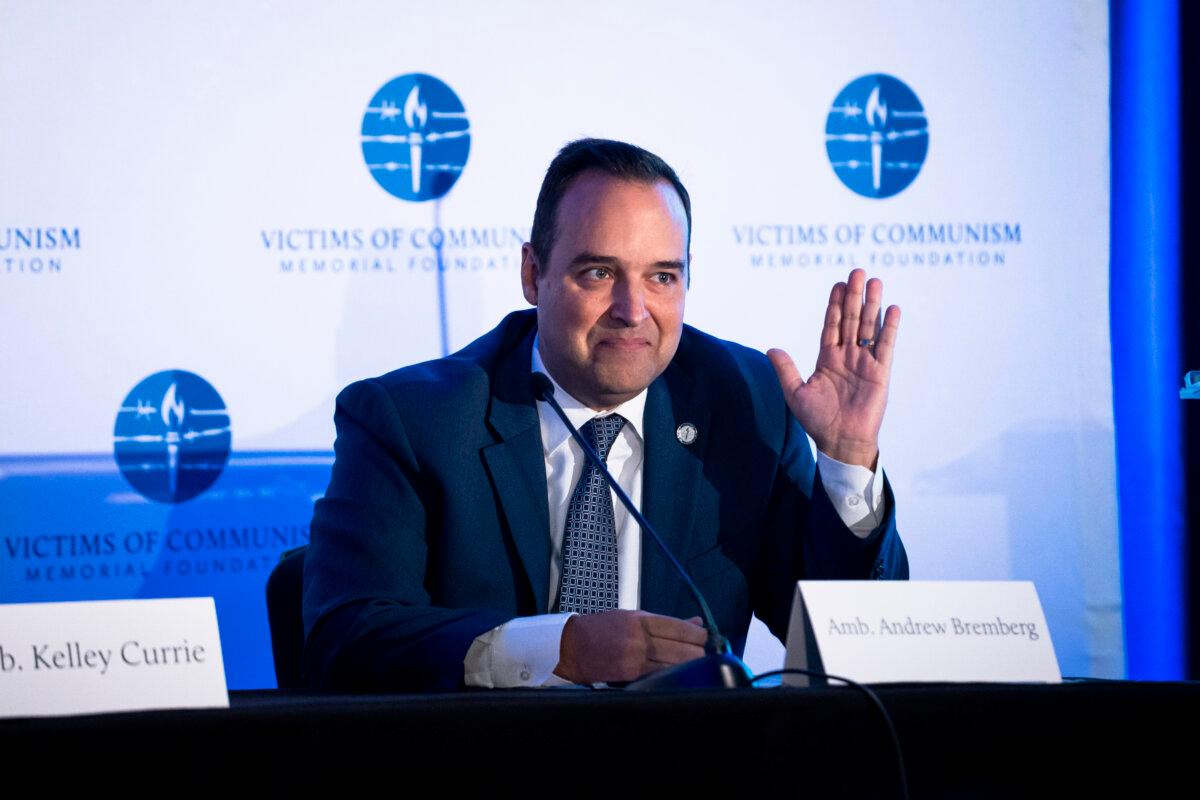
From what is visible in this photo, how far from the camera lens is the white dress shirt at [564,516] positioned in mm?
1724

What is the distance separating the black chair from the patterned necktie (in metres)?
0.46

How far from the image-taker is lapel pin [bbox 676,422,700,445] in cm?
221

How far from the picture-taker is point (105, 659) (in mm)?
1190

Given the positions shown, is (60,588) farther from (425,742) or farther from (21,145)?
(425,742)

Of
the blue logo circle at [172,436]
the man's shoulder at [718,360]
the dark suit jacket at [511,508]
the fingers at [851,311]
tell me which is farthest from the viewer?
the blue logo circle at [172,436]

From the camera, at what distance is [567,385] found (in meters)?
2.28

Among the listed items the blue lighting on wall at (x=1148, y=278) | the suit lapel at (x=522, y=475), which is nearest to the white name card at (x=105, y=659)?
the suit lapel at (x=522, y=475)

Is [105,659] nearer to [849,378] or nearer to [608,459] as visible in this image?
[608,459]

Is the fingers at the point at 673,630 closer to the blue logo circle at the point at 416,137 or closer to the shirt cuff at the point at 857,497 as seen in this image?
the shirt cuff at the point at 857,497

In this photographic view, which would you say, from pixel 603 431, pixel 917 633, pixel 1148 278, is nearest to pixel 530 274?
pixel 603 431

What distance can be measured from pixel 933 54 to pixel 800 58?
0.37 metres

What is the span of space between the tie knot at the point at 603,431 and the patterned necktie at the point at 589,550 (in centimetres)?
8

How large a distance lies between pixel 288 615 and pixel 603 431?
0.63m

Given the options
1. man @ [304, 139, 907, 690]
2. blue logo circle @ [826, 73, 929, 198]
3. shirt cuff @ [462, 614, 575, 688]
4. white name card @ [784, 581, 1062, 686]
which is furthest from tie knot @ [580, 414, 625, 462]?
blue logo circle @ [826, 73, 929, 198]
